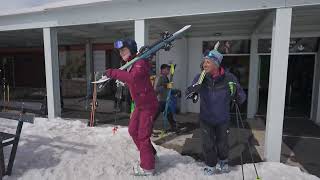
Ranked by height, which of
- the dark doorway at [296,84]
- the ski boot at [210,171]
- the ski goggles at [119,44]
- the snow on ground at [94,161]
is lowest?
the snow on ground at [94,161]

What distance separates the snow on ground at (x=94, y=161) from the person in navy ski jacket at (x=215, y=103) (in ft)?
1.07

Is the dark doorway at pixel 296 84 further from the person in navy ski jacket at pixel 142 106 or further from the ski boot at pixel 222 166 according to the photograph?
the person in navy ski jacket at pixel 142 106

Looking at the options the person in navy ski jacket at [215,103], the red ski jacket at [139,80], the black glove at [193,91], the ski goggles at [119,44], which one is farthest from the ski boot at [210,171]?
the ski goggles at [119,44]

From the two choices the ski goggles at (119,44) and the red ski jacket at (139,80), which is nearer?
the red ski jacket at (139,80)

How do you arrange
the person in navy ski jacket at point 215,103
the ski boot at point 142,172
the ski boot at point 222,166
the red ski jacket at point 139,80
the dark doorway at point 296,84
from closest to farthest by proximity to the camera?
the red ski jacket at point 139,80 < the person in navy ski jacket at point 215,103 < the ski boot at point 142,172 < the ski boot at point 222,166 < the dark doorway at point 296,84

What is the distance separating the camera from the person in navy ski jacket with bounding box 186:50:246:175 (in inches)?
131

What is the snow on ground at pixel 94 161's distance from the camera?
357 cm

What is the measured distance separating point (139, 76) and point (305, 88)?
25.1ft

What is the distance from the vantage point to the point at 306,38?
7.22m

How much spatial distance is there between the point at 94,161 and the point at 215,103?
6.91ft

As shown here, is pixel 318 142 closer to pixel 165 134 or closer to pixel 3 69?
pixel 165 134

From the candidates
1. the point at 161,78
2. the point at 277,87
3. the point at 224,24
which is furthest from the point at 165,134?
the point at 224,24

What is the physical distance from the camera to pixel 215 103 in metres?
3.41

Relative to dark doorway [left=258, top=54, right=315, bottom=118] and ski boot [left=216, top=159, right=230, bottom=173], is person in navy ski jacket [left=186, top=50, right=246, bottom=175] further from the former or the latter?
dark doorway [left=258, top=54, right=315, bottom=118]
